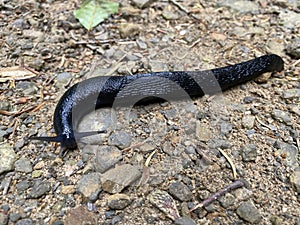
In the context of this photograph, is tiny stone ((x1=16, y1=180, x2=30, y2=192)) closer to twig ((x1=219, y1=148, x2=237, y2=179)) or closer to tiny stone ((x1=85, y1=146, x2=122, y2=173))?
tiny stone ((x1=85, y1=146, x2=122, y2=173))

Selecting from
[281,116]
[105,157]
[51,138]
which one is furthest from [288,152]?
[51,138]

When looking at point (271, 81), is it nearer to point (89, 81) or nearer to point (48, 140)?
point (89, 81)

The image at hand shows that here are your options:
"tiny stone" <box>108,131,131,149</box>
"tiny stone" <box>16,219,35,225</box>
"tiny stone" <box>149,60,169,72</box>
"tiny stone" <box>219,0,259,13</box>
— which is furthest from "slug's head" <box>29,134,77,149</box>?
"tiny stone" <box>219,0,259,13</box>

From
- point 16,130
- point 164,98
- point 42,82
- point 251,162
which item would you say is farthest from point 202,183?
point 42,82

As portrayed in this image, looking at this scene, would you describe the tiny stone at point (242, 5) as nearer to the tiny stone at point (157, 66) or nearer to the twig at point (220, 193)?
the tiny stone at point (157, 66)

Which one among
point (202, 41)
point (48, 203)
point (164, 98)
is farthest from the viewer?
point (202, 41)

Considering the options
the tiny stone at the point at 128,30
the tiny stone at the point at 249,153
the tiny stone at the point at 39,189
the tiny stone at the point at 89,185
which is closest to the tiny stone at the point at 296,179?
the tiny stone at the point at 249,153
